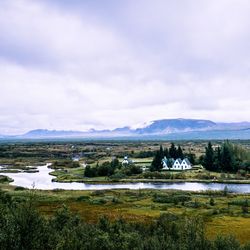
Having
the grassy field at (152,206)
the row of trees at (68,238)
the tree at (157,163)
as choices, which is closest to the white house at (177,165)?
the tree at (157,163)

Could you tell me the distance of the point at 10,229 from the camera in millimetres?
33719

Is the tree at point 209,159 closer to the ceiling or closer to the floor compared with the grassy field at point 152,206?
closer to the ceiling

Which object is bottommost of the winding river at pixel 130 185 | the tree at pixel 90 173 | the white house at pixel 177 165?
the winding river at pixel 130 185

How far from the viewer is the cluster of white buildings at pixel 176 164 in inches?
6762

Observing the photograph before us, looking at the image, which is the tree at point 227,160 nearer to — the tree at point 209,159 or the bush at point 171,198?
the tree at point 209,159

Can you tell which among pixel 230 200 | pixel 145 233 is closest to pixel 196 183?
pixel 230 200

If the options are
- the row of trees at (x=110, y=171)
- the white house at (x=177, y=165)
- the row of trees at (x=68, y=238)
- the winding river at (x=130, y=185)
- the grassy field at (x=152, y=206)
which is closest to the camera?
the row of trees at (x=68, y=238)

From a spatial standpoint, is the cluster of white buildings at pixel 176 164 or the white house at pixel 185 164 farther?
the cluster of white buildings at pixel 176 164

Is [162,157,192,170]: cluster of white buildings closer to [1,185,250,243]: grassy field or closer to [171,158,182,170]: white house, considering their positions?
[171,158,182,170]: white house

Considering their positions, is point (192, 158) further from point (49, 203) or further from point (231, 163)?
point (49, 203)

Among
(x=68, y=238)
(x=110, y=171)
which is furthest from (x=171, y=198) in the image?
(x=68, y=238)

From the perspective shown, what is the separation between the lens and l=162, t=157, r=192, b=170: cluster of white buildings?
563 ft

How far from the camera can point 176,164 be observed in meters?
173

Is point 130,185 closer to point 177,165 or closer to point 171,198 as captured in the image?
point 171,198
